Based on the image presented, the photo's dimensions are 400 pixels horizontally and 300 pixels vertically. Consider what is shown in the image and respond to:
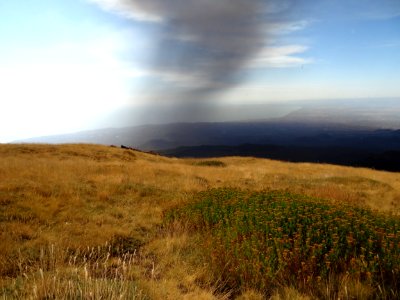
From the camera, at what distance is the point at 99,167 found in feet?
63.2

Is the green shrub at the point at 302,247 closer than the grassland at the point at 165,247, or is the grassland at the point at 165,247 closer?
the grassland at the point at 165,247

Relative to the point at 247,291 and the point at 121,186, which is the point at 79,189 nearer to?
the point at 121,186

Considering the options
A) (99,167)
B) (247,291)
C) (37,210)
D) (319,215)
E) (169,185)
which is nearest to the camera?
(247,291)

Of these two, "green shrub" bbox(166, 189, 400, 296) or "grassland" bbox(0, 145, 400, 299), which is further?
"green shrub" bbox(166, 189, 400, 296)

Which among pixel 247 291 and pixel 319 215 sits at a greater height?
pixel 319 215

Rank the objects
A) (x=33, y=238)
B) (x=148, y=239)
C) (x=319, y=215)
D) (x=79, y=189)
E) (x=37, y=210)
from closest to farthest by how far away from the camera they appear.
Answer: (x=319, y=215), (x=33, y=238), (x=148, y=239), (x=37, y=210), (x=79, y=189)

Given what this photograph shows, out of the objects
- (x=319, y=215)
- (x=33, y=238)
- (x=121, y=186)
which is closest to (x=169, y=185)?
(x=121, y=186)

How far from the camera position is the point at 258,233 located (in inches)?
267

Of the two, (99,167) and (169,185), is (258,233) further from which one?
(99,167)

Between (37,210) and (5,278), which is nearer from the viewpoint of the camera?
(5,278)

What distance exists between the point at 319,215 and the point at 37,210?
7249mm

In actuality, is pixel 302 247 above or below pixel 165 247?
above

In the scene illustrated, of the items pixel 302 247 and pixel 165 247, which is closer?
pixel 302 247

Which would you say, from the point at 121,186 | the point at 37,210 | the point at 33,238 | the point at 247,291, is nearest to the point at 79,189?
the point at 121,186
